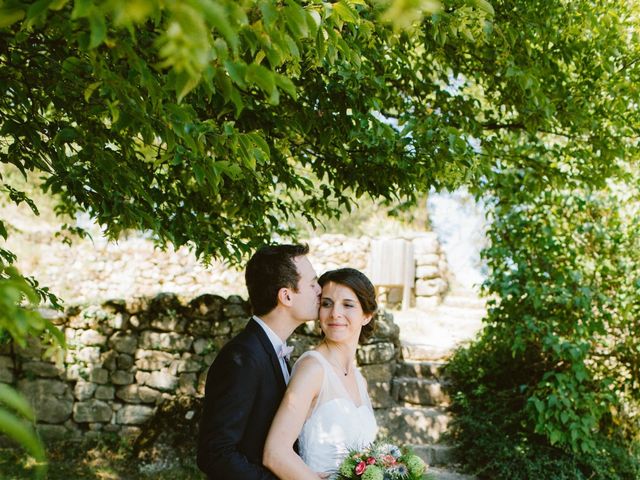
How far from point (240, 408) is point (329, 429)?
0.57 m

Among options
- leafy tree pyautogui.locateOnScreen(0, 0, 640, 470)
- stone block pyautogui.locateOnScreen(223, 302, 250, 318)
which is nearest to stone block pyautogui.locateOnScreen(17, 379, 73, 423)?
stone block pyautogui.locateOnScreen(223, 302, 250, 318)

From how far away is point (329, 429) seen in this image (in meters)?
2.73

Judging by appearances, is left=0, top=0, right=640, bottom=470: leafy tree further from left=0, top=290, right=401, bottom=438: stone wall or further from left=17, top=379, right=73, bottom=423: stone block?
left=17, top=379, right=73, bottom=423: stone block

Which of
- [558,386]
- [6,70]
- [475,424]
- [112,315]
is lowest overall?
[475,424]

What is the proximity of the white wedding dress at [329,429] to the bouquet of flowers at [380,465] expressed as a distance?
12 centimetres

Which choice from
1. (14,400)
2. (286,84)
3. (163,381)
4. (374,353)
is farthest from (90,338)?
(14,400)

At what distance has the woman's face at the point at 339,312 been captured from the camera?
297 centimetres

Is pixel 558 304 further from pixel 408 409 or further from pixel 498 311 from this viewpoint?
pixel 408 409

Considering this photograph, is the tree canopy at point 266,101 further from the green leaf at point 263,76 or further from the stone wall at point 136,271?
the stone wall at point 136,271

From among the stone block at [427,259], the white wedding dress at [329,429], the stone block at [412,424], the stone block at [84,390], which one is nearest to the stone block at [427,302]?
the stone block at [427,259]

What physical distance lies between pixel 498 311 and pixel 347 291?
390cm

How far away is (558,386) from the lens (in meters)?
5.92

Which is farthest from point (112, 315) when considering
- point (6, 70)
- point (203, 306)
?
point (6, 70)

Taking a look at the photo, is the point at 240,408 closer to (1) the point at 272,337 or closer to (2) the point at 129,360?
(1) the point at 272,337
